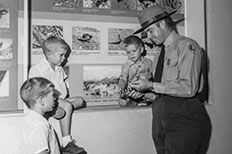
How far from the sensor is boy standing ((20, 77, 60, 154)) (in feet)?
6.47

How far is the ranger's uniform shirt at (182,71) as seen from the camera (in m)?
2.03

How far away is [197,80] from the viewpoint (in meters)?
2.05

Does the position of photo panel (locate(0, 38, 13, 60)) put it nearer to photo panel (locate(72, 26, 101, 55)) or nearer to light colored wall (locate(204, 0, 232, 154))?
photo panel (locate(72, 26, 101, 55))

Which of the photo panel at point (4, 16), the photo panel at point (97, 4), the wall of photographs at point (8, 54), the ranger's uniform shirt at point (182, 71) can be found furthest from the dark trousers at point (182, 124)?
the photo panel at point (4, 16)

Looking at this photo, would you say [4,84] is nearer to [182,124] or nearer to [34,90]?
[34,90]

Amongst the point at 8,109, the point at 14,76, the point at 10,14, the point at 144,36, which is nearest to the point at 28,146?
the point at 8,109

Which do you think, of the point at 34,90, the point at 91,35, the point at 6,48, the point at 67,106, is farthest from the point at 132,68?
the point at 6,48

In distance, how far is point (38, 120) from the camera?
2.04 metres

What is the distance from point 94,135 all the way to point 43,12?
1199mm

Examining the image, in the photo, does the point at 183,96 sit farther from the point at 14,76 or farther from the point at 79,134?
the point at 14,76

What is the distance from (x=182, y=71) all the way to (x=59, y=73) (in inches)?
42.4

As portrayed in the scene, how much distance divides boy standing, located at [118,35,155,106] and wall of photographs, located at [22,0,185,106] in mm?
54

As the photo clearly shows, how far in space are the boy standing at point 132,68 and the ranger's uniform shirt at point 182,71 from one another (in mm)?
548

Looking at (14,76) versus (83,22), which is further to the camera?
(83,22)
